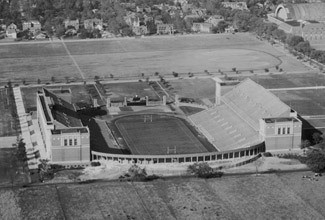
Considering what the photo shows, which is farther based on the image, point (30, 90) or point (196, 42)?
point (196, 42)

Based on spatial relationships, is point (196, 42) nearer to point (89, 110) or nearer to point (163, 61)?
point (163, 61)

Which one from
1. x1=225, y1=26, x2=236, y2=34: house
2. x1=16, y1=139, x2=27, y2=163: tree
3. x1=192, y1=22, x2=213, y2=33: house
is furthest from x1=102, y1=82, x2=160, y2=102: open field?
x1=192, y1=22, x2=213, y2=33: house

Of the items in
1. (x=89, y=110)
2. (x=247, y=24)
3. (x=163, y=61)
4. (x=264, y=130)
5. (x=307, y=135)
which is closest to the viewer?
(x=264, y=130)

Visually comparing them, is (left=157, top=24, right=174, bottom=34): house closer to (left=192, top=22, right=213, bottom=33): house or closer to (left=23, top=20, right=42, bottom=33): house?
(left=192, top=22, right=213, bottom=33): house

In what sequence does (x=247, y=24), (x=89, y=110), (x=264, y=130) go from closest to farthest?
(x=264, y=130)
(x=89, y=110)
(x=247, y=24)

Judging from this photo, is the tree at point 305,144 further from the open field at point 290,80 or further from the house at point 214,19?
the house at point 214,19

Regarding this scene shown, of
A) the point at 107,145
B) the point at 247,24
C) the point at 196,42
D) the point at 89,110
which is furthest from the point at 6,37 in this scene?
the point at 107,145

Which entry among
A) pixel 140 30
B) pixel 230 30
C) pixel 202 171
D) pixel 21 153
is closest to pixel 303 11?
pixel 230 30
